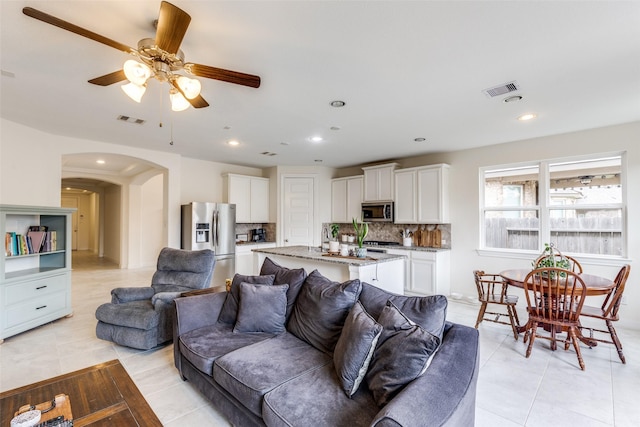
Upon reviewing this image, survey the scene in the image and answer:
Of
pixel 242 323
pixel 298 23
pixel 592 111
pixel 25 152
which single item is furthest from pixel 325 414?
pixel 25 152

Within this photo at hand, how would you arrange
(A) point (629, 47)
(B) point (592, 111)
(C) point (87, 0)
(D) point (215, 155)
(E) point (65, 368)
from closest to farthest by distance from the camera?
(C) point (87, 0)
(A) point (629, 47)
(E) point (65, 368)
(B) point (592, 111)
(D) point (215, 155)

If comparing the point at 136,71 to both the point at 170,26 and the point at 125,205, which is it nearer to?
the point at 170,26

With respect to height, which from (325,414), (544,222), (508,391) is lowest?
(508,391)

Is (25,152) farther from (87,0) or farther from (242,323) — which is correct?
(242,323)

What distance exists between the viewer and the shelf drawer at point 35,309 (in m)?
3.31

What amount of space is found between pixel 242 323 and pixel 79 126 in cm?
356

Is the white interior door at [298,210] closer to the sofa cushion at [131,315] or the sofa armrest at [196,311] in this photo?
the sofa cushion at [131,315]

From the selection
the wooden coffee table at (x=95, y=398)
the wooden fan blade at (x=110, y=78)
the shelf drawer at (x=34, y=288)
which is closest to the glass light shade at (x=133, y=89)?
the wooden fan blade at (x=110, y=78)

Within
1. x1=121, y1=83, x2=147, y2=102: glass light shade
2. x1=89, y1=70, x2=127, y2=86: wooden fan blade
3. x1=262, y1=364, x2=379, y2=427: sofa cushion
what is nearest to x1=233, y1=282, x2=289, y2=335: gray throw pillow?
x1=262, y1=364, x2=379, y2=427: sofa cushion

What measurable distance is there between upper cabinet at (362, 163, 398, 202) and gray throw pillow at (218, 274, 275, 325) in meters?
3.69

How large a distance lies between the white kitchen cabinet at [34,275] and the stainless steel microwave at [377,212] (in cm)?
488

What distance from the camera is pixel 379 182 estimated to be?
19.6 feet

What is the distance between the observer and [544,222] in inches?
175

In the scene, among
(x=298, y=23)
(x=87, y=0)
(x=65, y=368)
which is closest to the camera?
(x=87, y=0)
